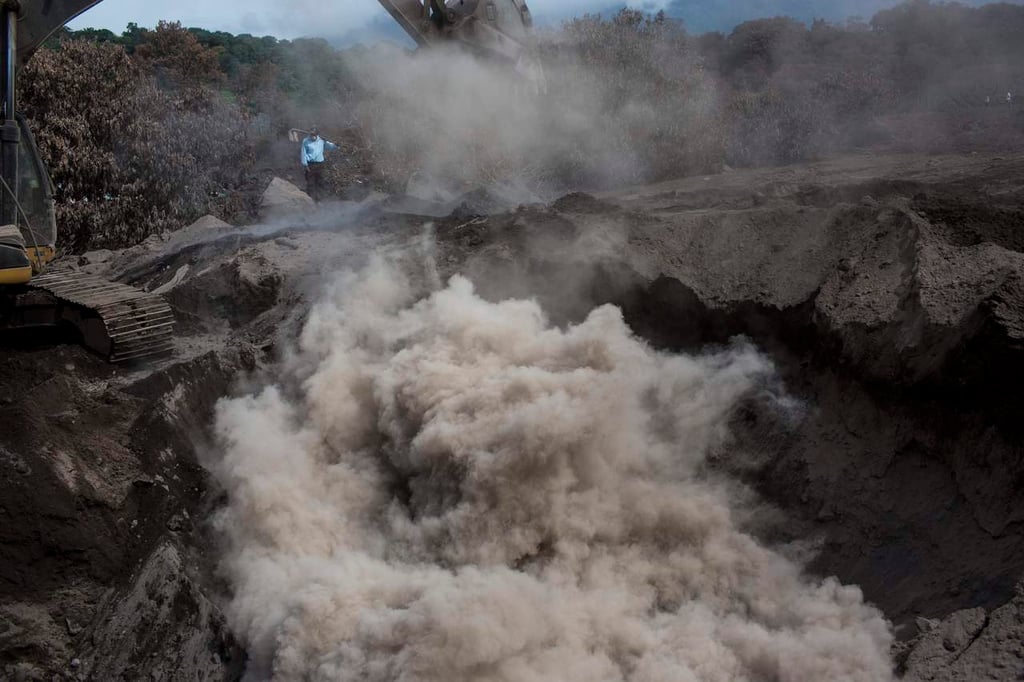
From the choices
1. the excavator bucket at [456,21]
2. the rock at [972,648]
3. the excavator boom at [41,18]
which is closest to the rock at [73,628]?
the rock at [972,648]

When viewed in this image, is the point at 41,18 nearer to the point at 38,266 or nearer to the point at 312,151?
the point at 38,266

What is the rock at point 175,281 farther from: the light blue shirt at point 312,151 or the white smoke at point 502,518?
the light blue shirt at point 312,151

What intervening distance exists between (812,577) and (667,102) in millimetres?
11257

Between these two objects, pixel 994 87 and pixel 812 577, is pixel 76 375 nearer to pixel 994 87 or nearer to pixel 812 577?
pixel 812 577

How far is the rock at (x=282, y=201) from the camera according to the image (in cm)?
1275

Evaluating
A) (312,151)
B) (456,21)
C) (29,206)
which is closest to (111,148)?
(312,151)

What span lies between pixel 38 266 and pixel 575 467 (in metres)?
5.18

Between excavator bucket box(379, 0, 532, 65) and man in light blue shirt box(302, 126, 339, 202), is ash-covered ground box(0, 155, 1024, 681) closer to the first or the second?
excavator bucket box(379, 0, 532, 65)

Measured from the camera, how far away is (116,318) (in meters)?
6.88

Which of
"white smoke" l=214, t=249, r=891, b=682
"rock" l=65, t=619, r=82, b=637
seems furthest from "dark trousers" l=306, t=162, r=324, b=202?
"rock" l=65, t=619, r=82, b=637

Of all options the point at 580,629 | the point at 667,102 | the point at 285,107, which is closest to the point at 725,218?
the point at 580,629

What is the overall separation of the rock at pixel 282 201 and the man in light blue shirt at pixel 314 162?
21cm

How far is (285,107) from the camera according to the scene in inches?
782

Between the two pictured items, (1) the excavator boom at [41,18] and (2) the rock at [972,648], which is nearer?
(2) the rock at [972,648]
